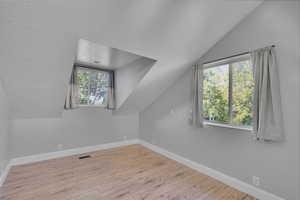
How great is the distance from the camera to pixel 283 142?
5.61ft

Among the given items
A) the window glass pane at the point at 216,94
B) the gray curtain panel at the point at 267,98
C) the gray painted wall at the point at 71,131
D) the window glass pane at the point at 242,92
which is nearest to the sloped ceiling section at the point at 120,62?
the gray painted wall at the point at 71,131

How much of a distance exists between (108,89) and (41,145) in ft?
6.42

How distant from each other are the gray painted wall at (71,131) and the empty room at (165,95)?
23 mm

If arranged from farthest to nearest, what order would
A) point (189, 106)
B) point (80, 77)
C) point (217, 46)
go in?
point (80, 77) < point (189, 106) < point (217, 46)

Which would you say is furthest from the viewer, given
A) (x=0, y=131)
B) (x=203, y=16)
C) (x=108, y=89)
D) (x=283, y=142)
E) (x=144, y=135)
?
(x=144, y=135)

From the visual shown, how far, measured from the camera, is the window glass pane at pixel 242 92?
2.08 meters

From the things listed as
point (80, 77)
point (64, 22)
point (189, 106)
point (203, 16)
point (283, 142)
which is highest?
point (203, 16)

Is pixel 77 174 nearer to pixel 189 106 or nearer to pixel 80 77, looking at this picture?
pixel 80 77

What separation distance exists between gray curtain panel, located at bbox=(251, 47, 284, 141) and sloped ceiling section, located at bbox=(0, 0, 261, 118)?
771 mm

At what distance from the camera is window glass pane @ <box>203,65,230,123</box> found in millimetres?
2381

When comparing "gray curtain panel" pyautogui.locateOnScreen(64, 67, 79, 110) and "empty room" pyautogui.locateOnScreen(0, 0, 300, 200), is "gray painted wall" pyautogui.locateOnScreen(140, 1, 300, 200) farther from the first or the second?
"gray curtain panel" pyautogui.locateOnScreen(64, 67, 79, 110)

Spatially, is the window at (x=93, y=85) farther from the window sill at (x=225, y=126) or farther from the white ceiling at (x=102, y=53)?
→ the window sill at (x=225, y=126)

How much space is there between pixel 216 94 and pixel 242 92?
0.43 metres

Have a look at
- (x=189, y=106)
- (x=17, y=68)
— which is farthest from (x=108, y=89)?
(x=189, y=106)
